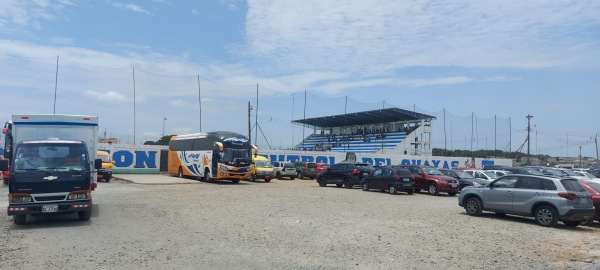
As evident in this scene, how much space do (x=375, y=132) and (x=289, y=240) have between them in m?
68.2

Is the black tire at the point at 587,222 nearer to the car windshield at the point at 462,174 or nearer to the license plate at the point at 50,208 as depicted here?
the car windshield at the point at 462,174

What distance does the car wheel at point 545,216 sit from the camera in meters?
13.5

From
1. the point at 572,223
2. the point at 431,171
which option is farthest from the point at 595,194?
the point at 431,171

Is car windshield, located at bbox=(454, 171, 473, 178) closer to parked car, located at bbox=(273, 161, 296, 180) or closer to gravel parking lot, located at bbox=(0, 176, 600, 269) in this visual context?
gravel parking lot, located at bbox=(0, 176, 600, 269)

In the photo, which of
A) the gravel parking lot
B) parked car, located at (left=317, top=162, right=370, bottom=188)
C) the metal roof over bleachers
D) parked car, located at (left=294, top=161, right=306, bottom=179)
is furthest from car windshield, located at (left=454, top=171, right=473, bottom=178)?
the metal roof over bleachers

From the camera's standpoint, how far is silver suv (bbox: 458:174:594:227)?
13352 mm

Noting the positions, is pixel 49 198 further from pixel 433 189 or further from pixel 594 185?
pixel 433 189

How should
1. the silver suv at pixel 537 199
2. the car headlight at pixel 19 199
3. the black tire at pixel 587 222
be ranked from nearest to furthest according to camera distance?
the car headlight at pixel 19 199 → the silver suv at pixel 537 199 → the black tire at pixel 587 222

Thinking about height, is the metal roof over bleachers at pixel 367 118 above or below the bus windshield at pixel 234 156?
above

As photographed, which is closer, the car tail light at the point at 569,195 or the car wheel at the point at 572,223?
the car tail light at the point at 569,195

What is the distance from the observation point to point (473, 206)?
15.9 meters

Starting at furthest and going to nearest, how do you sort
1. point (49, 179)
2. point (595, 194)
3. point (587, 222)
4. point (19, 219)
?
point (595, 194), point (587, 222), point (19, 219), point (49, 179)

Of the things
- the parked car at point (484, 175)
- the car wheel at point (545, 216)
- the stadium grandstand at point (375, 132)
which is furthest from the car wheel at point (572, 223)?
the stadium grandstand at point (375, 132)

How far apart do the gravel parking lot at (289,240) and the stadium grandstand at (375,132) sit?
50.9 m
